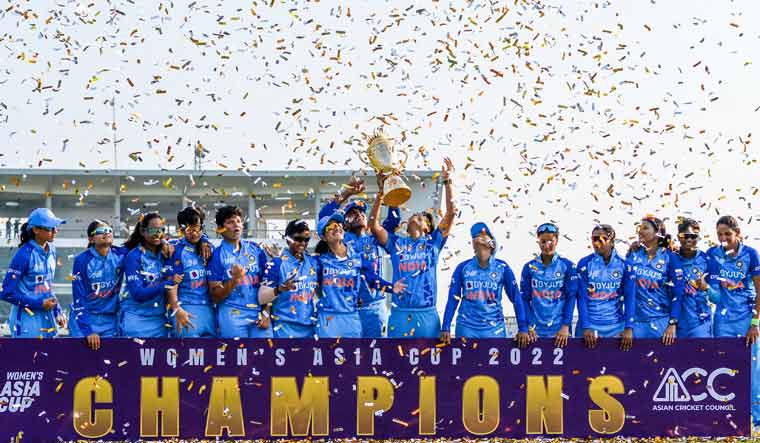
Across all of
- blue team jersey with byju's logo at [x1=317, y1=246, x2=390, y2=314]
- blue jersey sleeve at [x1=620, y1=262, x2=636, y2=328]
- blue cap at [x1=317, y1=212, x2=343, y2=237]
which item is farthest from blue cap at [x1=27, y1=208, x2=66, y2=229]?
blue jersey sleeve at [x1=620, y1=262, x2=636, y2=328]

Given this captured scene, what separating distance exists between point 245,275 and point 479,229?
2.44m

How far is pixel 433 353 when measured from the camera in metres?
10.1

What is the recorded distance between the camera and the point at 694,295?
11.3 metres

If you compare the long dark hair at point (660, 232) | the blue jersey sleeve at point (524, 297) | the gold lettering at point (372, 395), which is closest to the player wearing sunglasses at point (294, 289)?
the gold lettering at point (372, 395)

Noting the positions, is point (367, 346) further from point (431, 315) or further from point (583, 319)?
point (583, 319)

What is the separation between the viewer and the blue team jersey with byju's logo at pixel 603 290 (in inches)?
425

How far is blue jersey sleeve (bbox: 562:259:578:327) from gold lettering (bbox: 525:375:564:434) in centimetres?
84

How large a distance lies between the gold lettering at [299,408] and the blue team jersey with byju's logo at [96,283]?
1.93 metres

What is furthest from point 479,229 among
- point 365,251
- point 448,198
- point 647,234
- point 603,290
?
point 647,234

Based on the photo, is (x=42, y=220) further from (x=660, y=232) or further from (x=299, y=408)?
(x=660, y=232)

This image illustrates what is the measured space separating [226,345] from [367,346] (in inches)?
52.7

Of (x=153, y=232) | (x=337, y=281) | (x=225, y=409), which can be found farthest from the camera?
(x=337, y=281)

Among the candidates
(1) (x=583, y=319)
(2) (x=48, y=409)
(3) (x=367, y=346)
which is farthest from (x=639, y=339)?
(2) (x=48, y=409)

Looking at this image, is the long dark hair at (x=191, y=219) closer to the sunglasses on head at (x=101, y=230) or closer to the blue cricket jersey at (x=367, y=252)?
the sunglasses on head at (x=101, y=230)
